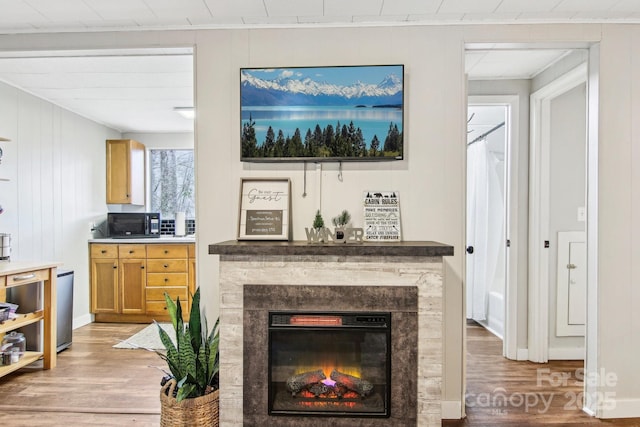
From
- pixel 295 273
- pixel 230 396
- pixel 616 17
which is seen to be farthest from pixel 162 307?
pixel 616 17

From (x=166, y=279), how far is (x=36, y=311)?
1.52m

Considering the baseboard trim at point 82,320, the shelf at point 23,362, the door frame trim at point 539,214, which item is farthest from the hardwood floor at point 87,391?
the door frame trim at point 539,214

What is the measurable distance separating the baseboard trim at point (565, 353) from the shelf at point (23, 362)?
4.24 metres

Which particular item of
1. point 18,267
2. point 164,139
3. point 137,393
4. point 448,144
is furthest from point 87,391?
point 164,139

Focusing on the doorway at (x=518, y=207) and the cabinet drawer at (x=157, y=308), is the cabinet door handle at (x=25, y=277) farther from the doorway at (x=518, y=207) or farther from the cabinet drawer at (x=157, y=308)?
the doorway at (x=518, y=207)

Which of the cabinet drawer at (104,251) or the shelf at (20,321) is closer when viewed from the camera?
the shelf at (20,321)

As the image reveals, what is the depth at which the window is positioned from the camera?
5445 mm

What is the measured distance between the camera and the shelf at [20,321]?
2.80 metres

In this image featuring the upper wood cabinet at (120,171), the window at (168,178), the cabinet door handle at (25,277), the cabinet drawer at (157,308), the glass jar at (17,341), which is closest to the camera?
the cabinet door handle at (25,277)

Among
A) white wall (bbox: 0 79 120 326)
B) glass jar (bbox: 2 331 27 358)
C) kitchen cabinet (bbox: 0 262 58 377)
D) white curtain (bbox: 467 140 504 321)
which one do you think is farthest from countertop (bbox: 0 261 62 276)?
white curtain (bbox: 467 140 504 321)

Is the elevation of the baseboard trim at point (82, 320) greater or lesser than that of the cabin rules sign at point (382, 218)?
lesser

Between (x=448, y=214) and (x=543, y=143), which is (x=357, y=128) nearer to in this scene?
(x=448, y=214)

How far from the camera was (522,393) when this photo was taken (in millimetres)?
2682

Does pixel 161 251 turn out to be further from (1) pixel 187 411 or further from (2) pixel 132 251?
(1) pixel 187 411
